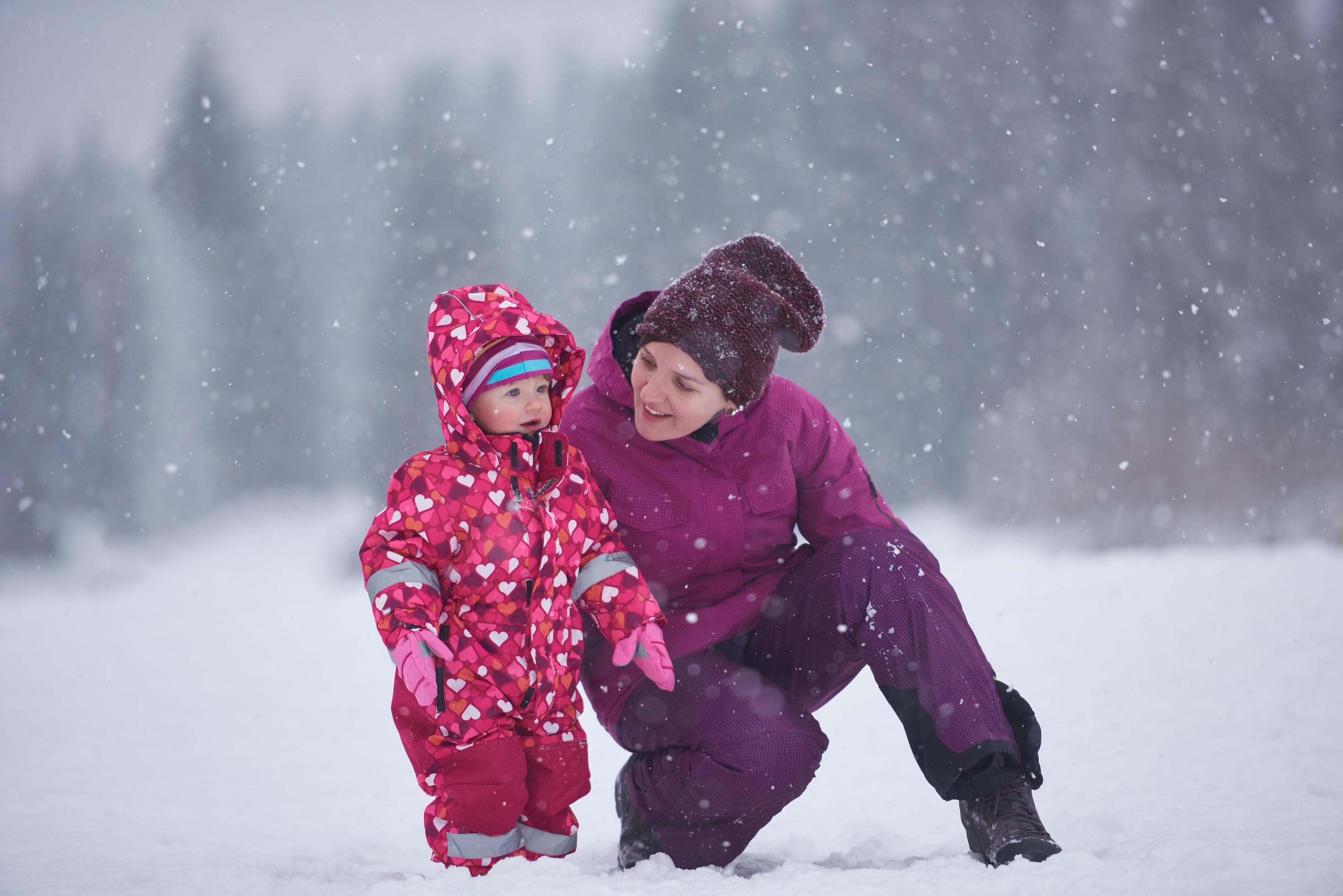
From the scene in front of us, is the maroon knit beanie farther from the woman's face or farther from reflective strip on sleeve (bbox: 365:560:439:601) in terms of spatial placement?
reflective strip on sleeve (bbox: 365:560:439:601)

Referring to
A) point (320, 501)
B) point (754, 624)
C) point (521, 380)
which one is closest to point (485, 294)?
point (521, 380)

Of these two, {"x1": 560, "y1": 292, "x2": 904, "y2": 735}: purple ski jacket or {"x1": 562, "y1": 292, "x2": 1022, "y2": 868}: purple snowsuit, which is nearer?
{"x1": 562, "y1": 292, "x2": 1022, "y2": 868}: purple snowsuit

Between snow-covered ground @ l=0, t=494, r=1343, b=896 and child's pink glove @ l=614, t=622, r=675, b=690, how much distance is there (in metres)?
0.31

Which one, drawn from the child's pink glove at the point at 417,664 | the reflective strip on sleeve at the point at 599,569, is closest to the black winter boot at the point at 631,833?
the reflective strip on sleeve at the point at 599,569

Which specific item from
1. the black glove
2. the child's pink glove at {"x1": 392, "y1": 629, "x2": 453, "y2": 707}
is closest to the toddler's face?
the child's pink glove at {"x1": 392, "y1": 629, "x2": 453, "y2": 707}

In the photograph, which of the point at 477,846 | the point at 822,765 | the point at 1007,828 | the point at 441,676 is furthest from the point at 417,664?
the point at 822,765

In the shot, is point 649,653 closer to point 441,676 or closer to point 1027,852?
point 441,676

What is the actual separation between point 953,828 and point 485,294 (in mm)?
1472

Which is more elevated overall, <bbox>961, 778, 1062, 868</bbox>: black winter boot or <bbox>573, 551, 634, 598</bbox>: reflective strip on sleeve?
<bbox>573, 551, 634, 598</bbox>: reflective strip on sleeve

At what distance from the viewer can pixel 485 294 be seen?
1.78m

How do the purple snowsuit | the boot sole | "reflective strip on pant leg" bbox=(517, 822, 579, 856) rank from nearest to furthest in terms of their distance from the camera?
the boot sole
the purple snowsuit
"reflective strip on pant leg" bbox=(517, 822, 579, 856)

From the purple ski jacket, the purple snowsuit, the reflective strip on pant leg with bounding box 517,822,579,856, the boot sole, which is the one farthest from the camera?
the purple ski jacket

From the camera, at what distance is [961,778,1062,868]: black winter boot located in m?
1.47

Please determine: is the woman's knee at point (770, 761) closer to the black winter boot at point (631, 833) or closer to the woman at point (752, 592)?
the woman at point (752, 592)
